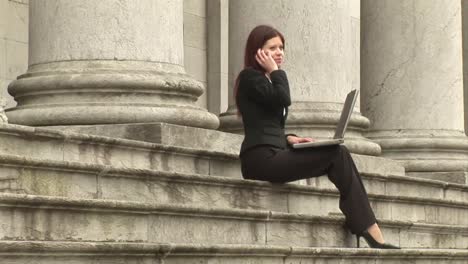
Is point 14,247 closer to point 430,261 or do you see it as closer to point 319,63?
point 430,261

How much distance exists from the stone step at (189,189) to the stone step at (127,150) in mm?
597

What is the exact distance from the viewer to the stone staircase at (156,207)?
661 inches

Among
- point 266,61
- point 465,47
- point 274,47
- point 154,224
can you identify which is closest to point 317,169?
point 266,61

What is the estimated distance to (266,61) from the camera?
22.8m

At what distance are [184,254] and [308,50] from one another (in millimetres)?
10782

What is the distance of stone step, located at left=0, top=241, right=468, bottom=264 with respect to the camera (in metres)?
15.7

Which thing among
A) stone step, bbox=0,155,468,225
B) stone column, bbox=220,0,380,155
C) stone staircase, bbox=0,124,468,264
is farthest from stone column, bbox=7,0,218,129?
stone column, bbox=220,0,380,155

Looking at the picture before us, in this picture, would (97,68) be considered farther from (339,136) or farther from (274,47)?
(339,136)

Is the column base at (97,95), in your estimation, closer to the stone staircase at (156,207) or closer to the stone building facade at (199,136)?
the stone building facade at (199,136)

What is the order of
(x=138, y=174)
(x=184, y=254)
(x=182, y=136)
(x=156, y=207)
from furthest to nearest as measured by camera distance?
(x=182, y=136) < (x=138, y=174) < (x=156, y=207) < (x=184, y=254)

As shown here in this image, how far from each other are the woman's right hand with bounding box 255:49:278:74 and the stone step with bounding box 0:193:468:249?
7.88ft

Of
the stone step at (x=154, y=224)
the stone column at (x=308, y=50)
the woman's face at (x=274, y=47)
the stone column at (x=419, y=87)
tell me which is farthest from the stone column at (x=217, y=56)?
the woman's face at (x=274, y=47)

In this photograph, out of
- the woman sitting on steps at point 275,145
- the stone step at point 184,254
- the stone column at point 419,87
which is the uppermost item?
the stone column at point 419,87

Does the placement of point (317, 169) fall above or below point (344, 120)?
below
